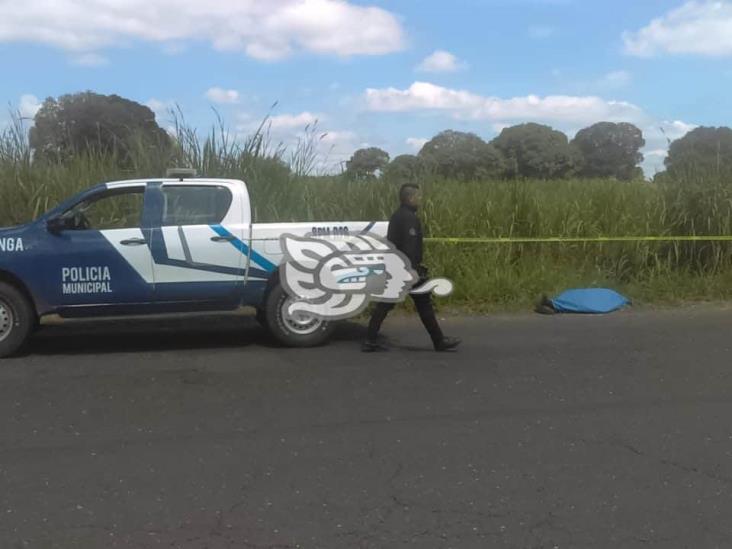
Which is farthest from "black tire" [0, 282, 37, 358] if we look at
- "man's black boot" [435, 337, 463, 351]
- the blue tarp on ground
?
the blue tarp on ground

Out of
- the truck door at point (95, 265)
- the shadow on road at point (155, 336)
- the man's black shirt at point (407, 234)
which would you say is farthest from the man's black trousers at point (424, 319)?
the truck door at point (95, 265)

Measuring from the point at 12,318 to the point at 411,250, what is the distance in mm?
3993

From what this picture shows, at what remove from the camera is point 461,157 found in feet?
54.4

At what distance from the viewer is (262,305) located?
346 inches

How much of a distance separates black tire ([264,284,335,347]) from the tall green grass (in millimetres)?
3393

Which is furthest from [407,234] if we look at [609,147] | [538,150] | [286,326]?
[609,147]

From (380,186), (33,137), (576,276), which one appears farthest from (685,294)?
(33,137)

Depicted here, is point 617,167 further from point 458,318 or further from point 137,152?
point 137,152

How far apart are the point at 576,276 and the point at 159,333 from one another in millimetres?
6355

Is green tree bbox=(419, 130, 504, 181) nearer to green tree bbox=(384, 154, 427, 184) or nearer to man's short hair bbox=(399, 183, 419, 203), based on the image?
green tree bbox=(384, 154, 427, 184)

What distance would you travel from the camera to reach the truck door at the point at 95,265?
8250mm

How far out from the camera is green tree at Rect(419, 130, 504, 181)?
1477 centimetres

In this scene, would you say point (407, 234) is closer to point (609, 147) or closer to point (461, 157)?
point (461, 157)

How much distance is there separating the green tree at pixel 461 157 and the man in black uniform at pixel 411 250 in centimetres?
584
